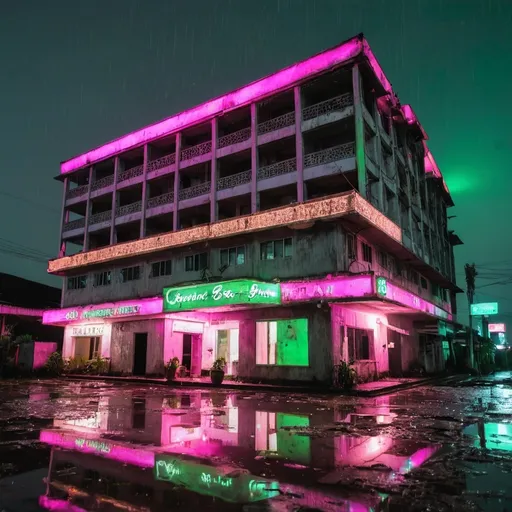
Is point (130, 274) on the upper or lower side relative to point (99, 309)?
upper

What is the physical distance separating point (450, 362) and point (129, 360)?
29568 mm

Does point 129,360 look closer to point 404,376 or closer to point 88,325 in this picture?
point 88,325

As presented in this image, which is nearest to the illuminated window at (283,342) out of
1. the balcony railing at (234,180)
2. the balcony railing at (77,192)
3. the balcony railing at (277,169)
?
the balcony railing at (277,169)

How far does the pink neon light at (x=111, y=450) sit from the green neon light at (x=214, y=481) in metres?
0.29

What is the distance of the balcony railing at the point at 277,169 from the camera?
83.6 ft

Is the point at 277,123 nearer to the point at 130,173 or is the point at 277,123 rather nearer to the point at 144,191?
the point at 144,191

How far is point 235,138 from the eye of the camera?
28406mm

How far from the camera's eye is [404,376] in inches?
1139

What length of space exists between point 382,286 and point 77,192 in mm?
29017

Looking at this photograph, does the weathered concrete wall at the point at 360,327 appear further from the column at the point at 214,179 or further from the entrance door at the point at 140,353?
the entrance door at the point at 140,353

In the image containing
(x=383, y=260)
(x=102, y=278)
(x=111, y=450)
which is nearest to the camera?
(x=111, y=450)

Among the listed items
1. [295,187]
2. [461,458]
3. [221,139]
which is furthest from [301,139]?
[461,458]

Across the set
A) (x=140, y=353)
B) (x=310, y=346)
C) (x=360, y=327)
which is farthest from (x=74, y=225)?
(x=360, y=327)

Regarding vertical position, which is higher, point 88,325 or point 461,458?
point 88,325
